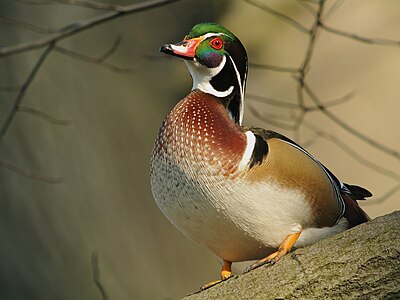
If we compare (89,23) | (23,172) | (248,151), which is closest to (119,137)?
(23,172)

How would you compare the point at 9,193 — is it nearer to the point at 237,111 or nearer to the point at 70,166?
the point at 70,166

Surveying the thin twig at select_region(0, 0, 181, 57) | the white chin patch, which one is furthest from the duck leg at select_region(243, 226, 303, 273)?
the thin twig at select_region(0, 0, 181, 57)

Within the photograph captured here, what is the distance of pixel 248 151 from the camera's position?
2.24 m

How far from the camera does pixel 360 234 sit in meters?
1.96

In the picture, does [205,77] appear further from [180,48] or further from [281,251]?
[281,251]

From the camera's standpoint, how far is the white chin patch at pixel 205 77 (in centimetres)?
244

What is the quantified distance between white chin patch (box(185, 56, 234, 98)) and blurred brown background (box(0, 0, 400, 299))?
1830 mm

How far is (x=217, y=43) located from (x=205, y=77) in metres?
0.10

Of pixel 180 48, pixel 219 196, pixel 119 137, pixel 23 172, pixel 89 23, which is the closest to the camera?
pixel 219 196

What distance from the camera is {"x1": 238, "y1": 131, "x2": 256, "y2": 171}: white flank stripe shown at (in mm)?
2209

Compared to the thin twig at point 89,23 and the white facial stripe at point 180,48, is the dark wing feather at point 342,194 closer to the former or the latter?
the white facial stripe at point 180,48

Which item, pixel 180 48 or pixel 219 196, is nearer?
pixel 219 196

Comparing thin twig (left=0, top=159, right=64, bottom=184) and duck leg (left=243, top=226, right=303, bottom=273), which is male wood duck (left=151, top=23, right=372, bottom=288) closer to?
duck leg (left=243, top=226, right=303, bottom=273)

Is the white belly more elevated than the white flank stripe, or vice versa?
the white flank stripe
